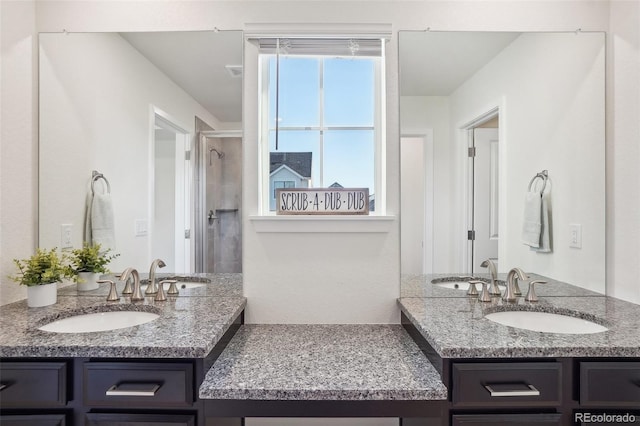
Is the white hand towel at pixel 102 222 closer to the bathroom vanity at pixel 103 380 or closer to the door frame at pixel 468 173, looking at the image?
the bathroom vanity at pixel 103 380

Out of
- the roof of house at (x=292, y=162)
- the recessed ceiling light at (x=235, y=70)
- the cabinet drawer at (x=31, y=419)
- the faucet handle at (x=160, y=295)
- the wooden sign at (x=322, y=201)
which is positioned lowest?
the cabinet drawer at (x=31, y=419)

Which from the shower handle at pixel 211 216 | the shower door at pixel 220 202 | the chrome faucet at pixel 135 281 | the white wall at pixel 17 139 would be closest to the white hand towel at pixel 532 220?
the shower door at pixel 220 202

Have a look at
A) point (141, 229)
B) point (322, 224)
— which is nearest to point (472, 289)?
point (322, 224)

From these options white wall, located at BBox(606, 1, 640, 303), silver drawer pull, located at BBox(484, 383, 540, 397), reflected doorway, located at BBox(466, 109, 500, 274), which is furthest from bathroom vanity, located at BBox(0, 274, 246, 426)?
white wall, located at BBox(606, 1, 640, 303)

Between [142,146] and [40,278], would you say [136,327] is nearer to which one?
[40,278]

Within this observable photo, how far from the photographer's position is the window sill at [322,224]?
161 centimetres

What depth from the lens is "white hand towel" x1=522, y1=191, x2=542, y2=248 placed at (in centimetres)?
169

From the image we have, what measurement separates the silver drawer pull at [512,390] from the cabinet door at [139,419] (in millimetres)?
934

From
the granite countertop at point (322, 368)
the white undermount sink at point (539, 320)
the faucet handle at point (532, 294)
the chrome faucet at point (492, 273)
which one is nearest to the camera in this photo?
the granite countertop at point (322, 368)

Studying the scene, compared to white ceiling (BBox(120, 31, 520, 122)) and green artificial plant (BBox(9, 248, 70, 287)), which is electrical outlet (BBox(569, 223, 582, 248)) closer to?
white ceiling (BBox(120, 31, 520, 122))

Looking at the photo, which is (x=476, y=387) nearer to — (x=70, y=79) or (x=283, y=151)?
(x=283, y=151)

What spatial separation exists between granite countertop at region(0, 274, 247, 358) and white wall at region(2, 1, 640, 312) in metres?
0.21

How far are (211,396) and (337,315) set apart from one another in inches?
28.0

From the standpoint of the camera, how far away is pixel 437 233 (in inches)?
66.2
